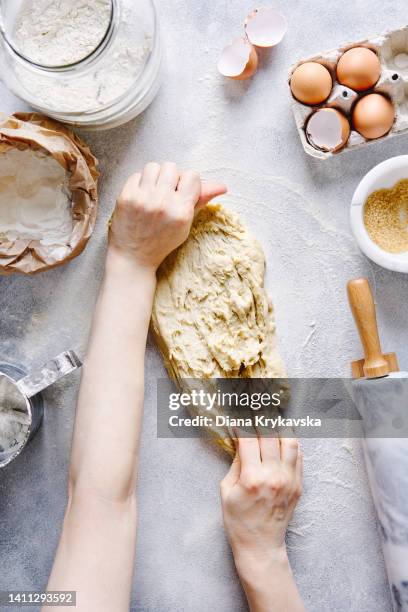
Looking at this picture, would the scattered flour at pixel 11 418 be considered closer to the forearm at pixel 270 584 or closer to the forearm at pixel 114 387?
the forearm at pixel 114 387

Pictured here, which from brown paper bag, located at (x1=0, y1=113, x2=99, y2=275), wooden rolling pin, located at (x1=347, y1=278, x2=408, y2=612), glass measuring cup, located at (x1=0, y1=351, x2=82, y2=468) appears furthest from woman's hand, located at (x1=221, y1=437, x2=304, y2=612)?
brown paper bag, located at (x1=0, y1=113, x2=99, y2=275)

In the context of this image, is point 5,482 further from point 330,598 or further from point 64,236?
point 330,598

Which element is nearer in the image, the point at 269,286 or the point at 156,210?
the point at 156,210

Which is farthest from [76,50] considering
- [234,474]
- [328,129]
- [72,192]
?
[234,474]

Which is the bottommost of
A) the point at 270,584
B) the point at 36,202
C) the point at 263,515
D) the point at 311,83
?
the point at 270,584

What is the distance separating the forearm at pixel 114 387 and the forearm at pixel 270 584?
267mm

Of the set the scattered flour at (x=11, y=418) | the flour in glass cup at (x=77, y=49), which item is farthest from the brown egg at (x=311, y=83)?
the scattered flour at (x=11, y=418)

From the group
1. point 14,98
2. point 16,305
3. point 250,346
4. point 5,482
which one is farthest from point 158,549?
point 14,98

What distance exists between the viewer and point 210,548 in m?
1.17

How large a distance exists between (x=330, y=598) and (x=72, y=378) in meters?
0.66

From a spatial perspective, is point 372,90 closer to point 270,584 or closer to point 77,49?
point 77,49

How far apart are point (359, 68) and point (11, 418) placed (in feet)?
2.84

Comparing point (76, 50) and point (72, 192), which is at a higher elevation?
point (76, 50)

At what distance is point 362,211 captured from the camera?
106 cm
